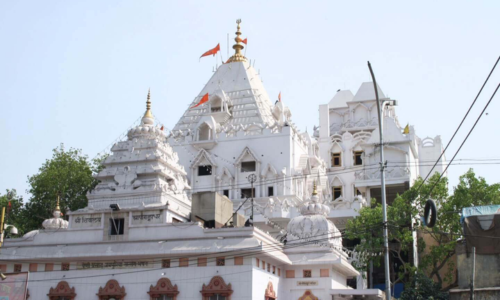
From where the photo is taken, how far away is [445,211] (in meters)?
42.2

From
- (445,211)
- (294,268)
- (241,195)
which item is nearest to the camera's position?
(294,268)

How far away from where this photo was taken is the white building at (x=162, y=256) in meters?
29.7

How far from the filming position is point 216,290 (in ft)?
96.2

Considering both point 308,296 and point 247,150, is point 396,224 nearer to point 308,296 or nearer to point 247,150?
point 308,296

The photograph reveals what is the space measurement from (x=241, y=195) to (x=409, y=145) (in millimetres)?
15615

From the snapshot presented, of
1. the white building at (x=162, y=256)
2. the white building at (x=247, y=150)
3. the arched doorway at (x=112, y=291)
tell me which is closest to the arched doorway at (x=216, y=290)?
the white building at (x=162, y=256)

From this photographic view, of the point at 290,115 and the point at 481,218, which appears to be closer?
the point at 481,218

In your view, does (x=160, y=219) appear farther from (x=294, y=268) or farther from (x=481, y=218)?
(x=481, y=218)

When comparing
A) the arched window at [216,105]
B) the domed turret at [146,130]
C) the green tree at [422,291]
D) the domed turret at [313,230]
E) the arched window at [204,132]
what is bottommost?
→ the green tree at [422,291]

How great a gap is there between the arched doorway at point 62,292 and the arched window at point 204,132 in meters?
24.6

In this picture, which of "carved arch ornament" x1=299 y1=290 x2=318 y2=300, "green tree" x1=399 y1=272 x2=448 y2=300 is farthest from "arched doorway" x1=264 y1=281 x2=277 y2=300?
"green tree" x1=399 y1=272 x2=448 y2=300

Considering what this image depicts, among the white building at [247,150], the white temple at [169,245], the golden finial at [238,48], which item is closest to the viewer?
the white temple at [169,245]

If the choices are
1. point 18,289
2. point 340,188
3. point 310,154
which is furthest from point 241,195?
point 18,289

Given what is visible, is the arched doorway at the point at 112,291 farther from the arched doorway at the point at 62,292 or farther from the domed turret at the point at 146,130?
the domed turret at the point at 146,130
